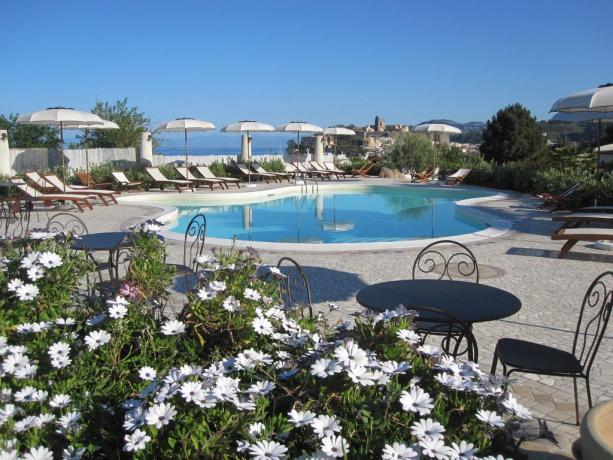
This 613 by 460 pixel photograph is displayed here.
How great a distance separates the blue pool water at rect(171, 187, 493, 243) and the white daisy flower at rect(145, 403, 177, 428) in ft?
32.9

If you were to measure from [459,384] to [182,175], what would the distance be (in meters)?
20.1

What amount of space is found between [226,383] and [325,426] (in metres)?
0.39

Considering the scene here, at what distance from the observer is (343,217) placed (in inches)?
622

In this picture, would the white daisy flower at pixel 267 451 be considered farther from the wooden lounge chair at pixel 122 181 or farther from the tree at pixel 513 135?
the tree at pixel 513 135

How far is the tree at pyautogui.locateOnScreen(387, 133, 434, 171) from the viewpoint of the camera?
27.0 meters

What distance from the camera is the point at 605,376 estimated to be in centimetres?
407

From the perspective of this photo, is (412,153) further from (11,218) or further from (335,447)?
(335,447)

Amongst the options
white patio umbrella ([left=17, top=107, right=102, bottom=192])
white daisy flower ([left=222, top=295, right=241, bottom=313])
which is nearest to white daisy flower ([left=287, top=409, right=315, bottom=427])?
white daisy flower ([left=222, top=295, right=241, bottom=313])

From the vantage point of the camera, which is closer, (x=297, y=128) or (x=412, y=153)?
(x=297, y=128)

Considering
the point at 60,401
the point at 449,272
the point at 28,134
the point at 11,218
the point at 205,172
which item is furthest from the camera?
the point at 28,134

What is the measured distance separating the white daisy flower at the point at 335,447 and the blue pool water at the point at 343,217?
33.3 ft

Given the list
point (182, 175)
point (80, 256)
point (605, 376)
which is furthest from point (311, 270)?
point (182, 175)

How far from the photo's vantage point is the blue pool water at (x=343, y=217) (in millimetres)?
12781

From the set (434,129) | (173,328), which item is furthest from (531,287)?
(434,129)
